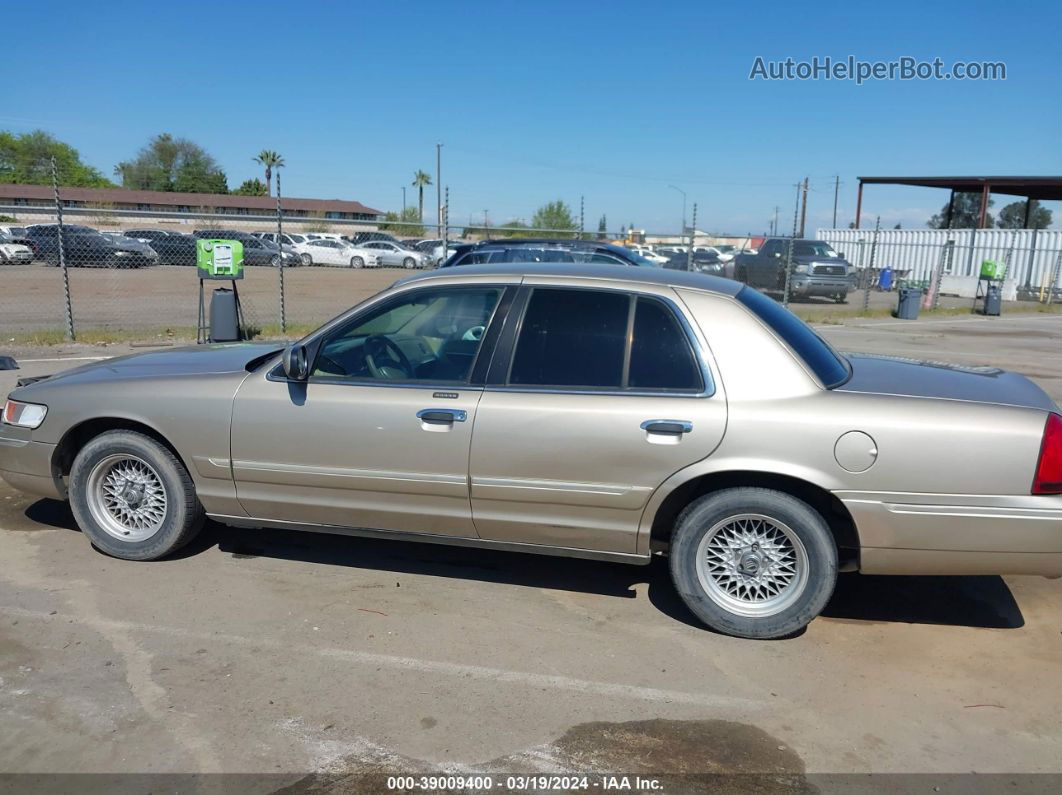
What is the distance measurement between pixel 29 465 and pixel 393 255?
105ft

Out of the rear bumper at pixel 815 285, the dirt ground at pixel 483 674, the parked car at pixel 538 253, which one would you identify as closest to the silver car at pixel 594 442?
the dirt ground at pixel 483 674

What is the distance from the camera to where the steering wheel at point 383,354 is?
4.43 m

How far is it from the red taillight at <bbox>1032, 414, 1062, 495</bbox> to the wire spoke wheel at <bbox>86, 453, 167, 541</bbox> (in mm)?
4187

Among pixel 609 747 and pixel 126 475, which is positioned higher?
pixel 126 475

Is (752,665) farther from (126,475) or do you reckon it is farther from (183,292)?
(183,292)

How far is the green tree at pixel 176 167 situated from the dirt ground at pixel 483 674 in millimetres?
55324

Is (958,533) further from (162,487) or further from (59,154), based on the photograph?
(59,154)

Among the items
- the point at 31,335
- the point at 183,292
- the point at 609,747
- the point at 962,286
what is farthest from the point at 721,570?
the point at 962,286

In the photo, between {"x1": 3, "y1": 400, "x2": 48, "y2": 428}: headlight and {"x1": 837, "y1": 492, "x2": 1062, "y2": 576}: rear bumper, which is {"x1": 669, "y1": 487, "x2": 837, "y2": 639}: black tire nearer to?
{"x1": 837, "y1": 492, "x2": 1062, "y2": 576}: rear bumper

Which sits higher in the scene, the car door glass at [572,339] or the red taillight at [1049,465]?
the car door glass at [572,339]

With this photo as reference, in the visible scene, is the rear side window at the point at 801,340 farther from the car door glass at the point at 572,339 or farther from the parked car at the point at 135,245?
the parked car at the point at 135,245

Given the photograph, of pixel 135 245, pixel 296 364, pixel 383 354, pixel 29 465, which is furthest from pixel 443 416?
pixel 135 245

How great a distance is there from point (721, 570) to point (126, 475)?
10.3ft

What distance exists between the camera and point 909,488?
376 cm
